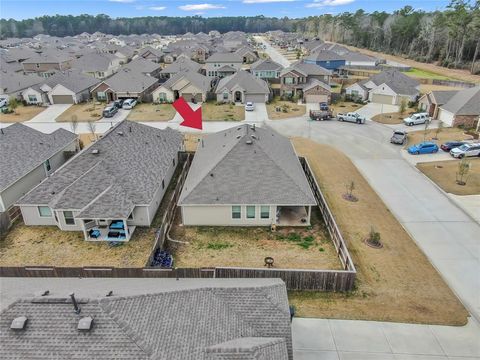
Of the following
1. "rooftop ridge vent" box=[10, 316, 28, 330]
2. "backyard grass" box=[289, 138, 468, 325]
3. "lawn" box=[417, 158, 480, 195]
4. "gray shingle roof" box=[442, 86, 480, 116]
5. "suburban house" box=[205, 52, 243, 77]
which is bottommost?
"backyard grass" box=[289, 138, 468, 325]

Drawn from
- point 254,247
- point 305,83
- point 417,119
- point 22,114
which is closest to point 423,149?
point 417,119

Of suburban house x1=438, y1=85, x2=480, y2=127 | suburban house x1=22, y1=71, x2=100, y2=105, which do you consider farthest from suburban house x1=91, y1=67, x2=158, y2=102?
suburban house x1=438, y1=85, x2=480, y2=127

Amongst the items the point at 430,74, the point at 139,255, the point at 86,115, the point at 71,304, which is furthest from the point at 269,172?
the point at 430,74

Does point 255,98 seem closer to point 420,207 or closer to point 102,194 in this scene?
point 420,207

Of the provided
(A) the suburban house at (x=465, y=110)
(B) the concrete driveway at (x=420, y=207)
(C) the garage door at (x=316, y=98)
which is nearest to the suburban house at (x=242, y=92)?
(C) the garage door at (x=316, y=98)

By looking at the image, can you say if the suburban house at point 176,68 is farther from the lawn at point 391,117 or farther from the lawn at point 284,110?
the lawn at point 391,117

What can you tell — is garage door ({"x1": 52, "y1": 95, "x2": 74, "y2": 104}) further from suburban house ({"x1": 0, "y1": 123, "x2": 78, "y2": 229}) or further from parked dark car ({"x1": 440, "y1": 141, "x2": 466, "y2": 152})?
parked dark car ({"x1": 440, "y1": 141, "x2": 466, "y2": 152})
